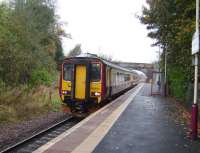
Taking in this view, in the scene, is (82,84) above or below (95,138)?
above

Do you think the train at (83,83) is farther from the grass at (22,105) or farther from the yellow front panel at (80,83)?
the grass at (22,105)

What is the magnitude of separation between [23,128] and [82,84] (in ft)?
15.7

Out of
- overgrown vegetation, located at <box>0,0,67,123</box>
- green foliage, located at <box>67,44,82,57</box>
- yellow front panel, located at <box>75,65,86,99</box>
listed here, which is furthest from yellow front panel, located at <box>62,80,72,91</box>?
green foliage, located at <box>67,44,82,57</box>

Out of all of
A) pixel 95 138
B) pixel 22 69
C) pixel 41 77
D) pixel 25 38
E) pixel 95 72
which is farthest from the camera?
pixel 41 77

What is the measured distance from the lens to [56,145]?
9.66 metres

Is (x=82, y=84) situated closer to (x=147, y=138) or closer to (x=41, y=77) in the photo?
(x=147, y=138)

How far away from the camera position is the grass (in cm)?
1777

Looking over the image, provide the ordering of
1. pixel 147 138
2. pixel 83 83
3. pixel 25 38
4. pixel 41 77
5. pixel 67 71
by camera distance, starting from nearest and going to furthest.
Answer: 1. pixel 147 138
2. pixel 83 83
3. pixel 67 71
4. pixel 25 38
5. pixel 41 77

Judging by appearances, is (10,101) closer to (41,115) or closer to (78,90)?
(41,115)

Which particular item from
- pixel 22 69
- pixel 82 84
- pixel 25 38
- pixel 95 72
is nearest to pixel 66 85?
pixel 82 84

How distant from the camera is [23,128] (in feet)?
50.4

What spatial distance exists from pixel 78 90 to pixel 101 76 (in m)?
1.32

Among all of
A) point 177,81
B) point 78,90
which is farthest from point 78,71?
point 177,81

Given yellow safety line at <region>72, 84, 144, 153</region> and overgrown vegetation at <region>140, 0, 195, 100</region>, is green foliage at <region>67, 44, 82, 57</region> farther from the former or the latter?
yellow safety line at <region>72, 84, 144, 153</region>
